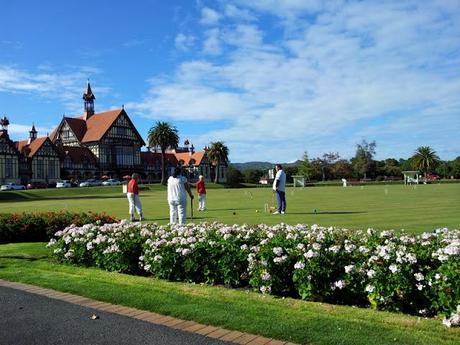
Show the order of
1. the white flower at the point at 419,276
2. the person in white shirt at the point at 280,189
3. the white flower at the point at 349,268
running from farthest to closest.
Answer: the person in white shirt at the point at 280,189, the white flower at the point at 349,268, the white flower at the point at 419,276

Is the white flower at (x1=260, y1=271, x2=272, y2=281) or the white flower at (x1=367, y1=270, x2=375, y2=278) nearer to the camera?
the white flower at (x1=367, y1=270, x2=375, y2=278)

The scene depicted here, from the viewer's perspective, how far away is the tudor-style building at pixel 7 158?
82.5 m

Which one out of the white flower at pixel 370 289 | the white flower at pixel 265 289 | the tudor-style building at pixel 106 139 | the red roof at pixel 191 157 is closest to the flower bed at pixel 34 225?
the white flower at pixel 265 289

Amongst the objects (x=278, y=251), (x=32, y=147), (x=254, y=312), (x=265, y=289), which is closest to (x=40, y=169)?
(x=32, y=147)

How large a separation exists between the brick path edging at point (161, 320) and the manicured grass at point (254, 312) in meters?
0.12

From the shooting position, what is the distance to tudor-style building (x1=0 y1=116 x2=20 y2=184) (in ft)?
271

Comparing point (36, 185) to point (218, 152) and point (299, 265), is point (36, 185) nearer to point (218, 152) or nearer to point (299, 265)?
point (218, 152)

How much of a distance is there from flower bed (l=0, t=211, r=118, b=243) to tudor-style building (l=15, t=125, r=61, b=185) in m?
78.3

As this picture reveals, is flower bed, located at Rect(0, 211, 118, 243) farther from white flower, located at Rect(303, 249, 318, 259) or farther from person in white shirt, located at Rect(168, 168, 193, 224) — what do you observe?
white flower, located at Rect(303, 249, 318, 259)

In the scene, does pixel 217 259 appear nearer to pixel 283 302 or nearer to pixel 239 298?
pixel 239 298

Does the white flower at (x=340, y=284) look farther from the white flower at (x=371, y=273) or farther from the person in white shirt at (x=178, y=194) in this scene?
the person in white shirt at (x=178, y=194)

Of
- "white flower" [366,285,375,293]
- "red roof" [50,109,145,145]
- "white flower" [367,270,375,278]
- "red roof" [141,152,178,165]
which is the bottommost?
"white flower" [366,285,375,293]

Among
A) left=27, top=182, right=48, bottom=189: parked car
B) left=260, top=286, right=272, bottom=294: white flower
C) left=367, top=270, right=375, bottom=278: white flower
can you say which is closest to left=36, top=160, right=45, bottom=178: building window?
left=27, top=182, right=48, bottom=189: parked car

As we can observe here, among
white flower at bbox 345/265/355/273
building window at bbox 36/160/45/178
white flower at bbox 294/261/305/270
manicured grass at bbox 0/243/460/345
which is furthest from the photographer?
building window at bbox 36/160/45/178
